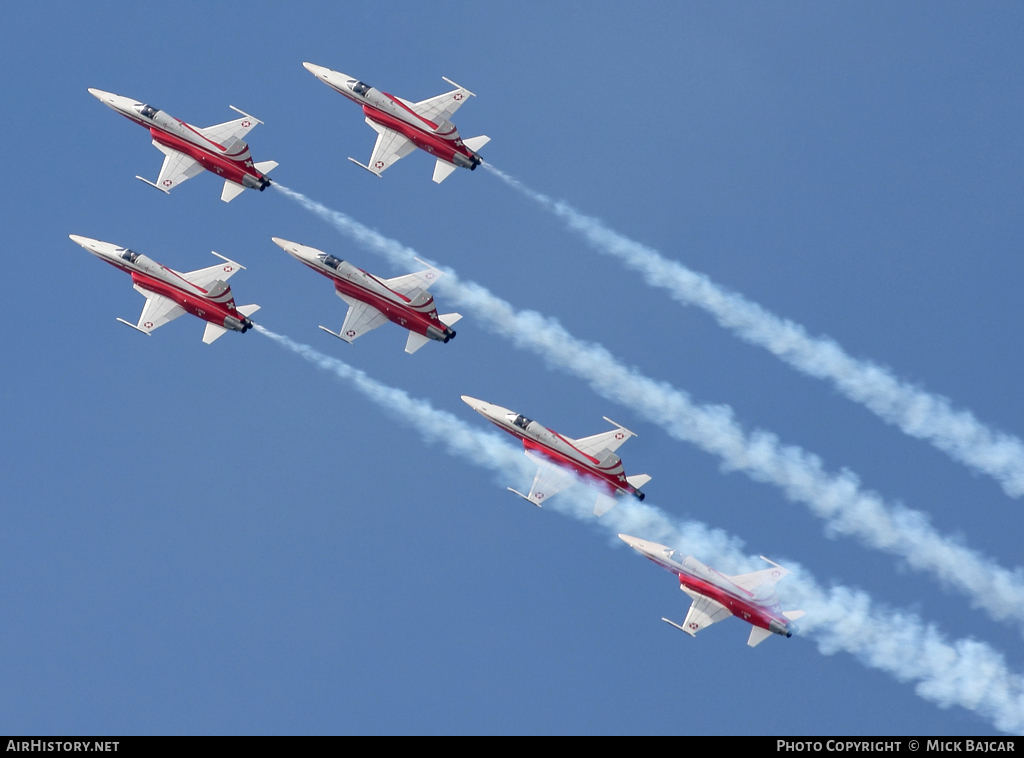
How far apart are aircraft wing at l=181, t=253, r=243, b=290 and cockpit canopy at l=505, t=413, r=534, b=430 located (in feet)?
70.2

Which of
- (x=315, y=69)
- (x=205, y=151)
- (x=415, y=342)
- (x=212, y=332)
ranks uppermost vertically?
(x=315, y=69)

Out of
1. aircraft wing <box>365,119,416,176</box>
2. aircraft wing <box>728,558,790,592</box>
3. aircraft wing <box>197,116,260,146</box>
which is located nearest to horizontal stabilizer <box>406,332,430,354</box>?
aircraft wing <box>365,119,416,176</box>

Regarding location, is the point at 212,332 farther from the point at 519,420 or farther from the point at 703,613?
the point at 703,613

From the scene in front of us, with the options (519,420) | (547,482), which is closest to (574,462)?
(547,482)

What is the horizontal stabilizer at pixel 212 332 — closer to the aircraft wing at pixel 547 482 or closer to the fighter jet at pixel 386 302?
the fighter jet at pixel 386 302

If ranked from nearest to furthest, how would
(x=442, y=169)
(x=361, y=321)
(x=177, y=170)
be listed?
(x=361, y=321) → (x=442, y=169) → (x=177, y=170)

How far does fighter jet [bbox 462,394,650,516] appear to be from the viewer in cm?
12100

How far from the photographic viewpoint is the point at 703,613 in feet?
393

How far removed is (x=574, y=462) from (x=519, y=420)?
4926mm

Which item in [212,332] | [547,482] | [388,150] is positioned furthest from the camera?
[388,150]

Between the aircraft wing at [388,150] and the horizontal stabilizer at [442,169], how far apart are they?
2297 millimetres

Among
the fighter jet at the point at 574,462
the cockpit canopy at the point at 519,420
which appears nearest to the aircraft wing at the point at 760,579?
the fighter jet at the point at 574,462
